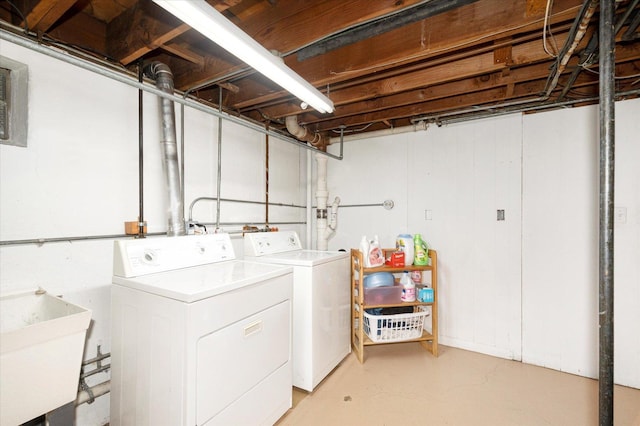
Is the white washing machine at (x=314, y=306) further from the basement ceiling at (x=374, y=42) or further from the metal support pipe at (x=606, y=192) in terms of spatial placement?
the metal support pipe at (x=606, y=192)

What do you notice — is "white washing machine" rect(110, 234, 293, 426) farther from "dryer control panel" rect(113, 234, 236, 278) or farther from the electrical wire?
the electrical wire

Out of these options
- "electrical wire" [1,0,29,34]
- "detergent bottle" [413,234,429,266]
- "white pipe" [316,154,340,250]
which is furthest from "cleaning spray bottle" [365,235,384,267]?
"electrical wire" [1,0,29,34]

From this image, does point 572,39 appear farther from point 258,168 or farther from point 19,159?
point 19,159

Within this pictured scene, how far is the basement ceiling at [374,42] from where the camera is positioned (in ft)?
4.68

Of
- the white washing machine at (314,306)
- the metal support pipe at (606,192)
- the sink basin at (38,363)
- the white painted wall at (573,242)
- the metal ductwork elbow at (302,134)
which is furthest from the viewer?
the metal ductwork elbow at (302,134)

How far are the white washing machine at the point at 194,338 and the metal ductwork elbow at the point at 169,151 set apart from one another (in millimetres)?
170

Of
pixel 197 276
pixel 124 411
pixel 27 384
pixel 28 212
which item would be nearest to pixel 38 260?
pixel 28 212

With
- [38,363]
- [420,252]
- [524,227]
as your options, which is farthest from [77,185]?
[524,227]

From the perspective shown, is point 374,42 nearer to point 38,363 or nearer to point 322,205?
point 322,205

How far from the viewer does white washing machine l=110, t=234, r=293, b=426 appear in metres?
1.30

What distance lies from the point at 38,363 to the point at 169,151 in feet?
4.20

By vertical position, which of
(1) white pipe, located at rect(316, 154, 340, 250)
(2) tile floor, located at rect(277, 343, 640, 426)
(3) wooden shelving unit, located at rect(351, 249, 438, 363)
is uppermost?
(1) white pipe, located at rect(316, 154, 340, 250)

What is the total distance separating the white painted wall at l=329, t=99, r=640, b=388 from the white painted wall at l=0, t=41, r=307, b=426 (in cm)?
237

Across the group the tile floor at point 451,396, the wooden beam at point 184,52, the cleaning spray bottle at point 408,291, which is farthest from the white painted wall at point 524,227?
the wooden beam at point 184,52
